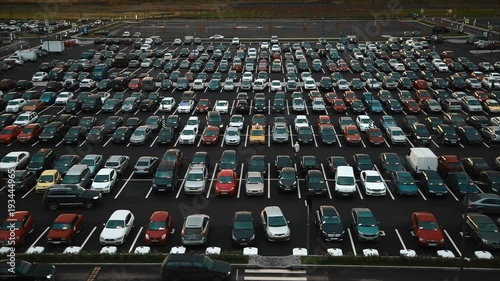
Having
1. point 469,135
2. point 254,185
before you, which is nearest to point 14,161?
point 254,185

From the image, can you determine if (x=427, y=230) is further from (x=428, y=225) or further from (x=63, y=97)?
(x=63, y=97)

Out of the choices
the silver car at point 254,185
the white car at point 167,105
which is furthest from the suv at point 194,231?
the white car at point 167,105

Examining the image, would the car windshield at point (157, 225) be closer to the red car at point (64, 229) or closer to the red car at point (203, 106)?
the red car at point (64, 229)

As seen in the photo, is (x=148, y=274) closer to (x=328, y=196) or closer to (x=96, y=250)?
(x=96, y=250)

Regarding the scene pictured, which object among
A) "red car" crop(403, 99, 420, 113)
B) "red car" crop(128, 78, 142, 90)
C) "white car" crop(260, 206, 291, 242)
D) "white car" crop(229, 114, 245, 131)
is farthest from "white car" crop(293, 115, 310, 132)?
"red car" crop(128, 78, 142, 90)

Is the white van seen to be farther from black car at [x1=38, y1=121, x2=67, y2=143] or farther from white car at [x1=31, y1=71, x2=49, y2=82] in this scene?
white car at [x1=31, y1=71, x2=49, y2=82]
